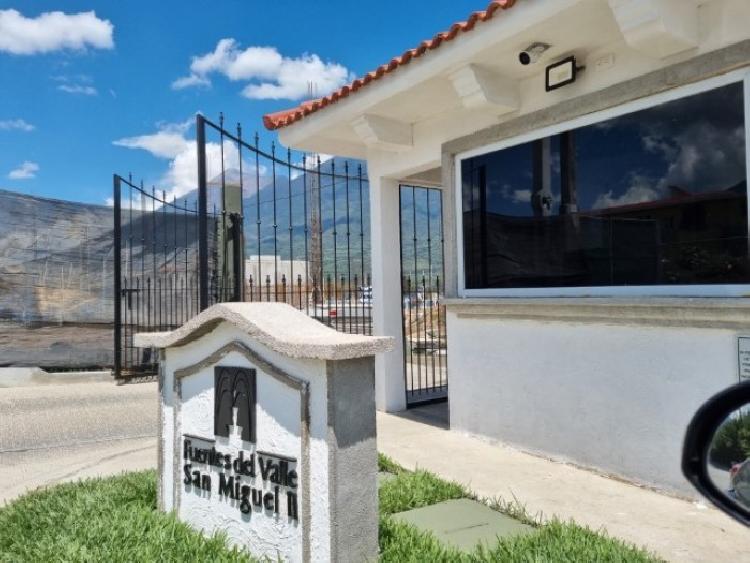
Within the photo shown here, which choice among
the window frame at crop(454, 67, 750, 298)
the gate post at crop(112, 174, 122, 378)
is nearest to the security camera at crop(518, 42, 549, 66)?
the window frame at crop(454, 67, 750, 298)

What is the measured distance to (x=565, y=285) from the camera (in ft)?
15.4

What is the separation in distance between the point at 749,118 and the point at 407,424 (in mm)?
4208

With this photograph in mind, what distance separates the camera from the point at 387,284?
22.2 ft

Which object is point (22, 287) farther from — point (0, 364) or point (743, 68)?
point (743, 68)

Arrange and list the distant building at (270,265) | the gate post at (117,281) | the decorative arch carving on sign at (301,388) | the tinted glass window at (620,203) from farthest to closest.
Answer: the gate post at (117,281) < the distant building at (270,265) < the tinted glass window at (620,203) < the decorative arch carving on sign at (301,388)

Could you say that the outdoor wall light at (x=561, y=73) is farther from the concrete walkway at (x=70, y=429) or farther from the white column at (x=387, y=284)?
the concrete walkway at (x=70, y=429)

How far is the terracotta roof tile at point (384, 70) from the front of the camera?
4.07 meters

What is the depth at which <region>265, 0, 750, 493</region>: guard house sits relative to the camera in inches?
145

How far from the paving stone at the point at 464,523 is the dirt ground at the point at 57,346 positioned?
24.3 ft

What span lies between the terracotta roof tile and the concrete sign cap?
8.36 feet

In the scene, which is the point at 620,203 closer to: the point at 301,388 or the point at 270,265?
the point at 301,388

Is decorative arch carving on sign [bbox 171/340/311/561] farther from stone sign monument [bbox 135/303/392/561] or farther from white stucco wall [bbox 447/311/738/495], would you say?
white stucco wall [bbox 447/311/738/495]

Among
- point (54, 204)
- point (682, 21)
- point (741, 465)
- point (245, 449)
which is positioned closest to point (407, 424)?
point (245, 449)

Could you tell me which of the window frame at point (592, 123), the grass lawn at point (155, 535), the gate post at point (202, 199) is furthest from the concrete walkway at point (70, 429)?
the window frame at point (592, 123)
